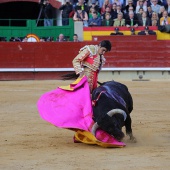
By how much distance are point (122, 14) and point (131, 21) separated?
292mm

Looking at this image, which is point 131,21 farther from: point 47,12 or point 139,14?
point 47,12

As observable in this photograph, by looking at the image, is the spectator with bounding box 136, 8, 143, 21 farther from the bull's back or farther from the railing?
the bull's back

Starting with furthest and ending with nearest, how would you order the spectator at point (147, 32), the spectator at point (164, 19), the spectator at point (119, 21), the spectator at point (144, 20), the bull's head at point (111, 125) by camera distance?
the spectator at point (147, 32)
the spectator at point (144, 20)
the spectator at point (119, 21)
the spectator at point (164, 19)
the bull's head at point (111, 125)

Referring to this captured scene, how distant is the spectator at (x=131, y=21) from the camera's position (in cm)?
1605

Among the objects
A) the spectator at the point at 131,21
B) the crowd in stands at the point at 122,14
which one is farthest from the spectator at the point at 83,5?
the spectator at the point at 131,21

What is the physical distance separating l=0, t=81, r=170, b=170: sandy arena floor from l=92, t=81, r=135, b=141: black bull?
209 millimetres

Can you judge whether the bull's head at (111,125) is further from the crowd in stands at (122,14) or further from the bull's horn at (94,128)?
Result: the crowd in stands at (122,14)

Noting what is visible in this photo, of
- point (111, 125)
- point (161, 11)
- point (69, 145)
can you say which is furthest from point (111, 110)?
point (161, 11)

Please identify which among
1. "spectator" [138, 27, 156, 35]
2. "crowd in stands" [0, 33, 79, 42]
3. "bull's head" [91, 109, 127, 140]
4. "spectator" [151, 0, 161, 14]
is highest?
"spectator" [151, 0, 161, 14]

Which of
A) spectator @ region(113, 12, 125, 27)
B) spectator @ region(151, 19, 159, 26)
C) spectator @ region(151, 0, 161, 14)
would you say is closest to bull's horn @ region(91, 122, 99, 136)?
spectator @ region(113, 12, 125, 27)

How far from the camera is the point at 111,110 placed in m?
6.68

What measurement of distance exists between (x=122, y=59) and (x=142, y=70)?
0.54 meters

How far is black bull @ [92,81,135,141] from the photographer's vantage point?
6629 mm

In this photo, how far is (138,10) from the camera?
16172 millimetres
